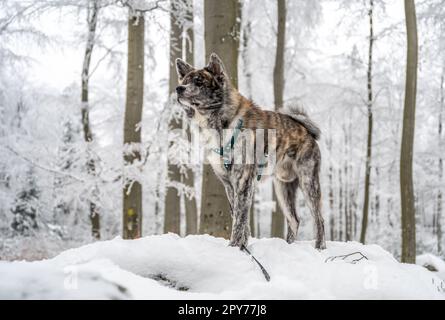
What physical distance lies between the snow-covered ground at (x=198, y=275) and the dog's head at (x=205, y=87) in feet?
4.47

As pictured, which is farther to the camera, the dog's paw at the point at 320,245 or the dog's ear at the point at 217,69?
the dog's paw at the point at 320,245

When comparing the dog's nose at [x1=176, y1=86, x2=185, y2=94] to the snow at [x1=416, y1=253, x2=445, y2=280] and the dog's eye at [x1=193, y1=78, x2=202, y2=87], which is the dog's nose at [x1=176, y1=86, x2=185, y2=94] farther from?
the snow at [x1=416, y1=253, x2=445, y2=280]

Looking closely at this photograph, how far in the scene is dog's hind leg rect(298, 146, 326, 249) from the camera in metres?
4.33

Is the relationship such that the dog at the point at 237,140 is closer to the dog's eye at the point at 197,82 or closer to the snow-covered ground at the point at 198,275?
the dog's eye at the point at 197,82

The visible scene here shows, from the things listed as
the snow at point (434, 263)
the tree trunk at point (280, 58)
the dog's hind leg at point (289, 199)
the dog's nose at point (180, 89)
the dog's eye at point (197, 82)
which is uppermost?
the tree trunk at point (280, 58)

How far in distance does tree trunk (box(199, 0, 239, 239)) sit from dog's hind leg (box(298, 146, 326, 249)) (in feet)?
5.12

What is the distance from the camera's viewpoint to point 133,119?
25.9 ft

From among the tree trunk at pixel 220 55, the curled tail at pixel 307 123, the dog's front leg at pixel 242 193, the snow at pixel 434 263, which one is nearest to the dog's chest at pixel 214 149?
the dog's front leg at pixel 242 193

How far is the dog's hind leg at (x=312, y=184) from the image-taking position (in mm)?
4328

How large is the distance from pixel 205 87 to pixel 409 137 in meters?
5.96

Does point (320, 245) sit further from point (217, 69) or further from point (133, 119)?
point (133, 119)

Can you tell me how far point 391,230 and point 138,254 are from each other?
88.9ft

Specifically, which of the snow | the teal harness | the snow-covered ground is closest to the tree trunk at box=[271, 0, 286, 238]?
the snow

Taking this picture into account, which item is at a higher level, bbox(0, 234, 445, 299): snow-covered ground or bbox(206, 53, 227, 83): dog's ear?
bbox(206, 53, 227, 83): dog's ear
